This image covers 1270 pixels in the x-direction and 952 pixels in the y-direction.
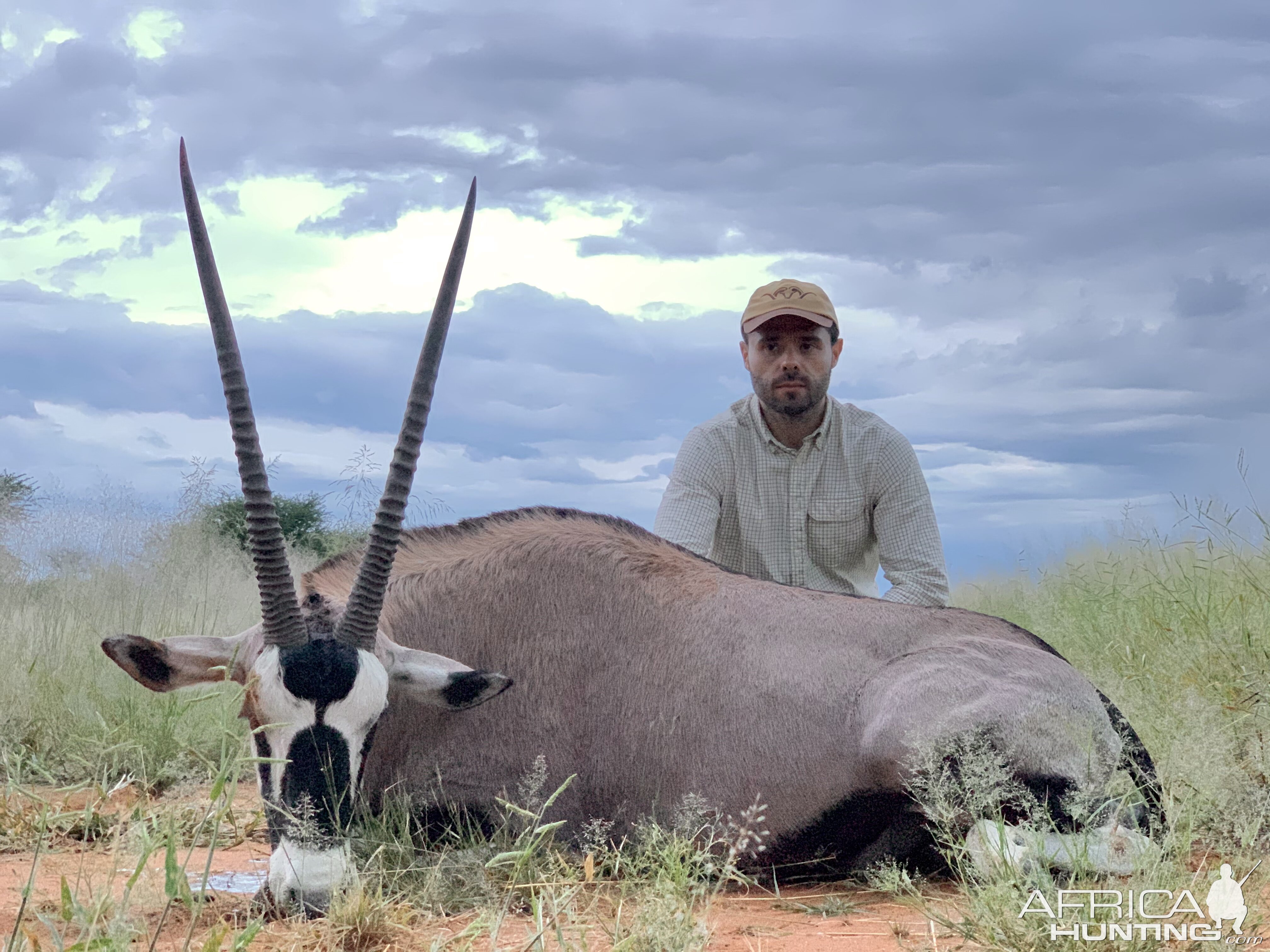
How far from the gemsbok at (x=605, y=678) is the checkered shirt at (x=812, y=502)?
2.05 meters

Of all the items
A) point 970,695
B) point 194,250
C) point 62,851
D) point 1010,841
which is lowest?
point 62,851

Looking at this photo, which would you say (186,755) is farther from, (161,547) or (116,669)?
(161,547)

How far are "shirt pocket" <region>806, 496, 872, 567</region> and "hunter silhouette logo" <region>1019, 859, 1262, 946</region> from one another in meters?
3.72

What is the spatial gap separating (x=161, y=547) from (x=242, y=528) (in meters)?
4.77

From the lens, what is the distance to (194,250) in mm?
4527

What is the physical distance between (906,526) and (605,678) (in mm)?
2933

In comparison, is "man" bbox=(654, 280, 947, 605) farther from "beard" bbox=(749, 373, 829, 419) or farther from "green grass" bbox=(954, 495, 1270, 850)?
"green grass" bbox=(954, 495, 1270, 850)

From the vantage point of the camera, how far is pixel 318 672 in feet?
12.6

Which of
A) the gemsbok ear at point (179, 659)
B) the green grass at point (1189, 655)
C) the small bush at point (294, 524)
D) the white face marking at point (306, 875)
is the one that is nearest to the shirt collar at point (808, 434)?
the green grass at point (1189, 655)

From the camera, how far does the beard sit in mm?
6992

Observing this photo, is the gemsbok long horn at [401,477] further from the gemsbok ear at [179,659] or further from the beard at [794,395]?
the beard at [794,395]

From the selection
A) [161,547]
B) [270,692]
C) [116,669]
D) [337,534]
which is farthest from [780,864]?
[337,534]

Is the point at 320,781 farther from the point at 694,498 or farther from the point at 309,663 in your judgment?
the point at 694,498

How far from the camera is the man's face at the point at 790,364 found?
6996 mm
